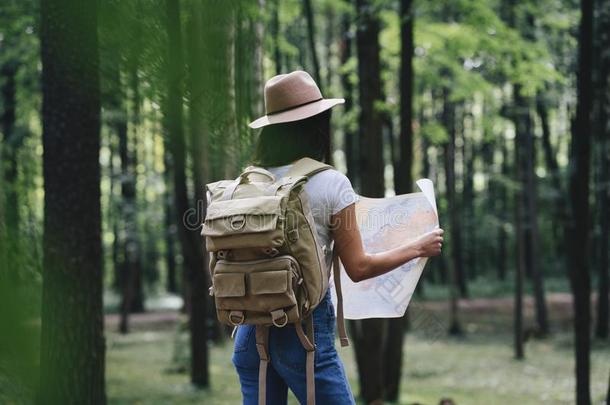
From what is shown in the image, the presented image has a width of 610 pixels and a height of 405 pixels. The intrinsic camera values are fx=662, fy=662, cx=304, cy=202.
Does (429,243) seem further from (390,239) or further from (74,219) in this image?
(74,219)

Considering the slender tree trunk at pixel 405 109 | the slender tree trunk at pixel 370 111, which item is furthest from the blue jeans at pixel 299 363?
the slender tree trunk at pixel 370 111

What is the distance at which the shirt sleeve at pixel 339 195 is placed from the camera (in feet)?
Answer: 8.45

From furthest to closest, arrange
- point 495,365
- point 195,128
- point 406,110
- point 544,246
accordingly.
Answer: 1. point 544,246
2. point 495,365
3. point 406,110
4. point 195,128

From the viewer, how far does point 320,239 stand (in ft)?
8.58

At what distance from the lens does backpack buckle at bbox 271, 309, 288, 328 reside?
2.44 metres

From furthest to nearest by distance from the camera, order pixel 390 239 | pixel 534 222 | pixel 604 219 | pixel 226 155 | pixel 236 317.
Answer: pixel 534 222 → pixel 604 219 → pixel 390 239 → pixel 236 317 → pixel 226 155

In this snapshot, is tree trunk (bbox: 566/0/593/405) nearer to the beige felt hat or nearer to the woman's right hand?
the woman's right hand

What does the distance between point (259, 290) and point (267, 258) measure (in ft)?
0.40

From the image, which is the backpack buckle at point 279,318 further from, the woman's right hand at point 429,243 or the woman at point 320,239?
the woman's right hand at point 429,243

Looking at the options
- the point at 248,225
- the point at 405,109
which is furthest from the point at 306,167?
the point at 405,109

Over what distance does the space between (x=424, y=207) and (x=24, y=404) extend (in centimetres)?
213

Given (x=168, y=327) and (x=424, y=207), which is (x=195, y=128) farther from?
(x=168, y=327)

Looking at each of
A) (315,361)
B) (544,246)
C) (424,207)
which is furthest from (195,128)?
(544,246)

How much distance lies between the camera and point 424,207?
2879 millimetres
